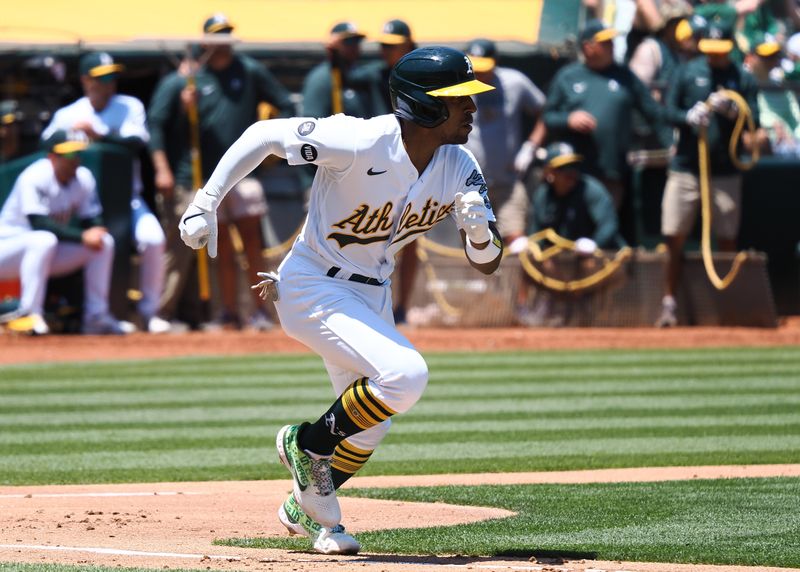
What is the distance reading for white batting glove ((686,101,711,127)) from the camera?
13.7m

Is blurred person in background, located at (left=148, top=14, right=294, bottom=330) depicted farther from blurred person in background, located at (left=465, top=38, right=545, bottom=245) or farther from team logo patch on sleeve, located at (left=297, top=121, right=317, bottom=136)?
team logo patch on sleeve, located at (left=297, top=121, right=317, bottom=136)

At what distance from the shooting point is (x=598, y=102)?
14203 mm

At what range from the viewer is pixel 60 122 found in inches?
552

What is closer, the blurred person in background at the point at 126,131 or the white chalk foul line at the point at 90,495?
the white chalk foul line at the point at 90,495

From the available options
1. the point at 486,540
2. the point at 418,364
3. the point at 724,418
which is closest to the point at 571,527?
the point at 486,540

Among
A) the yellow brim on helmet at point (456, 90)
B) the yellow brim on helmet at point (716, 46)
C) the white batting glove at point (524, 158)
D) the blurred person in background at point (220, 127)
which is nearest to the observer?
the yellow brim on helmet at point (456, 90)

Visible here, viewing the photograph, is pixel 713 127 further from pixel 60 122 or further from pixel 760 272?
pixel 60 122

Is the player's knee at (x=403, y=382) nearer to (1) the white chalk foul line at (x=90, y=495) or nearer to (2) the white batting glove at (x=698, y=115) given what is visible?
→ (1) the white chalk foul line at (x=90, y=495)

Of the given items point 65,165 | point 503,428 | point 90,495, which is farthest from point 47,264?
point 90,495

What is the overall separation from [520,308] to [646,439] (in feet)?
19.1

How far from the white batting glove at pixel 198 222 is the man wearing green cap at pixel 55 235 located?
8301mm

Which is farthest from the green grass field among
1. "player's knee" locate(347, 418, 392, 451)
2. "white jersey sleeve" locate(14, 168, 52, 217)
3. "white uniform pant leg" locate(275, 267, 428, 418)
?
"white jersey sleeve" locate(14, 168, 52, 217)

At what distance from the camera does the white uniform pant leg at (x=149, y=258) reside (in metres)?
14.0

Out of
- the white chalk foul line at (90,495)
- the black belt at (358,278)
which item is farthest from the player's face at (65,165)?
the black belt at (358,278)
